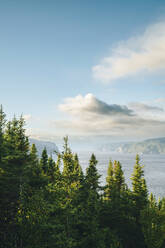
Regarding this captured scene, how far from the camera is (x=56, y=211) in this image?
65.8ft

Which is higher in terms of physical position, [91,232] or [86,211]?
[86,211]

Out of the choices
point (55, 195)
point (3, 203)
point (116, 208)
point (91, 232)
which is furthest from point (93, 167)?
point (3, 203)

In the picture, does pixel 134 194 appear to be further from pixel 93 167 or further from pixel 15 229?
pixel 15 229

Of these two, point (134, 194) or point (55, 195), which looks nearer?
point (55, 195)

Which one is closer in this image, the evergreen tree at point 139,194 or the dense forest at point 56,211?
the dense forest at point 56,211

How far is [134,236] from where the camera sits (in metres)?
31.5

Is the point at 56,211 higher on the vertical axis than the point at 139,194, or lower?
higher

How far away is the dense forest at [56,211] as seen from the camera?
Result: 16.5m

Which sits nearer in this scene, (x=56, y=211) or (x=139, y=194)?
(x=56, y=211)

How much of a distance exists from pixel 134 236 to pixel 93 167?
13100mm

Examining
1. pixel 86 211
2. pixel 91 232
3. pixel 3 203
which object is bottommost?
pixel 91 232

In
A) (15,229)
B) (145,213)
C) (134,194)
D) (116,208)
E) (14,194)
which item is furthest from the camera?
(134,194)

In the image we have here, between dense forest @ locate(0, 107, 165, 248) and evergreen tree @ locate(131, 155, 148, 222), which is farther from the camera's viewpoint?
evergreen tree @ locate(131, 155, 148, 222)

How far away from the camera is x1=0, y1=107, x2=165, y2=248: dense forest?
648 inches
